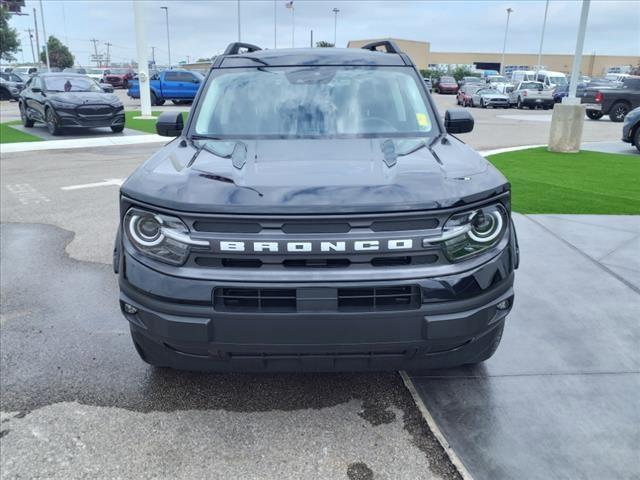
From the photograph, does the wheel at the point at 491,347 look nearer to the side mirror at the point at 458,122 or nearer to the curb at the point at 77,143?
the side mirror at the point at 458,122

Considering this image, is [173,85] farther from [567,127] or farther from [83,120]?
[567,127]

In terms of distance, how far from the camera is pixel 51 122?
14.7 m

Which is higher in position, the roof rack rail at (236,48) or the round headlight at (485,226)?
the roof rack rail at (236,48)

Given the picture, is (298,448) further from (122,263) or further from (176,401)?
(122,263)

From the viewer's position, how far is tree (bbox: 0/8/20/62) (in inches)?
2238

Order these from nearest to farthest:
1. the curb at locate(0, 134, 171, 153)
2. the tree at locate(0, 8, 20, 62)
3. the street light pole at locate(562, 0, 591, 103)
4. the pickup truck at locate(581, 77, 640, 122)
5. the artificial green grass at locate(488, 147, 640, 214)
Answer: the artificial green grass at locate(488, 147, 640, 214) → the street light pole at locate(562, 0, 591, 103) → the curb at locate(0, 134, 171, 153) → the pickup truck at locate(581, 77, 640, 122) → the tree at locate(0, 8, 20, 62)

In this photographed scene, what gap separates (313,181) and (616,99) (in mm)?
20934

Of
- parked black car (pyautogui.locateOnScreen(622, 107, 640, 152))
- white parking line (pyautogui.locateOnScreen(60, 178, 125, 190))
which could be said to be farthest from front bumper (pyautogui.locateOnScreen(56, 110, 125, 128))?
parked black car (pyautogui.locateOnScreen(622, 107, 640, 152))

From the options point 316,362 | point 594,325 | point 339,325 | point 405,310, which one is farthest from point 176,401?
point 594,325

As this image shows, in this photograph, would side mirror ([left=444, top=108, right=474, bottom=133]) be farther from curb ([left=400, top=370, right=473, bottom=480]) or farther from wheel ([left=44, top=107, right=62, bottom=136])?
wheel ([left=44, top=107, right=62, bottom=136])

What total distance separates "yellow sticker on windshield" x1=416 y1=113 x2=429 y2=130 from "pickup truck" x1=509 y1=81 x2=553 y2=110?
29709 millimetres

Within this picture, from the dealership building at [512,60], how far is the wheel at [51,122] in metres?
90.2

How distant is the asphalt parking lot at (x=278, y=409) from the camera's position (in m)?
2.51

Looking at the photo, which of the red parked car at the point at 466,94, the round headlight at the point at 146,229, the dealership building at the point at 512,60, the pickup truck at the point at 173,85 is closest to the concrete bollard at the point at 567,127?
the round headlight at the point at 146,229
